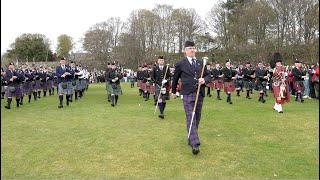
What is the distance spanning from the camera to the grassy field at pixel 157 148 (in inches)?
207

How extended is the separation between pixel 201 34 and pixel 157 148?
139 ft

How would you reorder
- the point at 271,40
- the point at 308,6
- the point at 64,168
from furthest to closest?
1. the point at 271,40
2. the point at 308,6
3. the point at 64,168

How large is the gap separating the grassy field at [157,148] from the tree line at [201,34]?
26594 millimetres

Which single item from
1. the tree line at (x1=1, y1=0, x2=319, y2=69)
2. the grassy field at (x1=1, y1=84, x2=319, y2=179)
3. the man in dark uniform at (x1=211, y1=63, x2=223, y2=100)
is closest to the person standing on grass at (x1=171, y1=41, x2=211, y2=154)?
the grassy field at (x1=1, y1=84, x2=319, y2=179)

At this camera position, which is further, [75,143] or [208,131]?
Answer: [208,131]

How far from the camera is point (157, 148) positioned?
6684 millimetres

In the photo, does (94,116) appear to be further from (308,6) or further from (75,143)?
(308,6)

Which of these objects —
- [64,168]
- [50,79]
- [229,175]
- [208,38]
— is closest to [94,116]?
[64,168]

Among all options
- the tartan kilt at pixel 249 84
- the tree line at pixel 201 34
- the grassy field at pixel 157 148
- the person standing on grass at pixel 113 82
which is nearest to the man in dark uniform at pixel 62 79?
the person standing on grass at pixel 113 82

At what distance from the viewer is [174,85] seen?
286 inches

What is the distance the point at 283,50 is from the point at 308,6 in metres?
4.48

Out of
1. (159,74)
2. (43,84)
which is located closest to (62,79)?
(159,74)

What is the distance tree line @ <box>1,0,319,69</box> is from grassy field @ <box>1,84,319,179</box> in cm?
2659

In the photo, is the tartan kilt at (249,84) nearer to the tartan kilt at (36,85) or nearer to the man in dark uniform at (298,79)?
the man in dark uniform at (298,79)
